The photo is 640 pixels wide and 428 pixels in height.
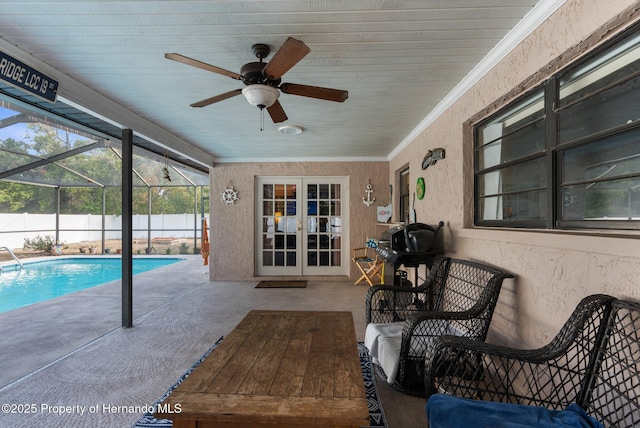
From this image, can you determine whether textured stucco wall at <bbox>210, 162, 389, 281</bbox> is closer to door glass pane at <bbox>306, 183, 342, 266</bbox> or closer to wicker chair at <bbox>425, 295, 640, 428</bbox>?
door glass pane at <bbox>306, 183, 342, 266</bbox>

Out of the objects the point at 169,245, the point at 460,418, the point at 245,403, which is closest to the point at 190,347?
the point at 245,403

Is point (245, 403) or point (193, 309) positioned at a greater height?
point (245, 403)

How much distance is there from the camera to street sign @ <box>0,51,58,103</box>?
2021 mm

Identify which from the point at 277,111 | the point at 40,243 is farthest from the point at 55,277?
the point at 277,111

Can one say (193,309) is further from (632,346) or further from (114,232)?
(114,232)

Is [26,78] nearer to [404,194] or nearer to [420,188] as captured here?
[420,188]

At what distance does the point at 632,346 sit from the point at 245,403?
5.57 feet

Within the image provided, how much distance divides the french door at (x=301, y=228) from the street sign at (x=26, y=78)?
3861mm

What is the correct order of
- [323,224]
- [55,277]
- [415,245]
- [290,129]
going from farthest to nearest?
[55,277] < [323,224] < [290,129] < [415,245]

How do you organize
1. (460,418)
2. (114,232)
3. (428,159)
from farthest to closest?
(114,232), (428,159), (460,418)

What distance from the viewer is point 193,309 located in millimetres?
4160

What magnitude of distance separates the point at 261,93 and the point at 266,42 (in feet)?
1.23

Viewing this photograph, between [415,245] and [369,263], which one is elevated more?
[415,245]

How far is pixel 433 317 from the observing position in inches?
75.6
